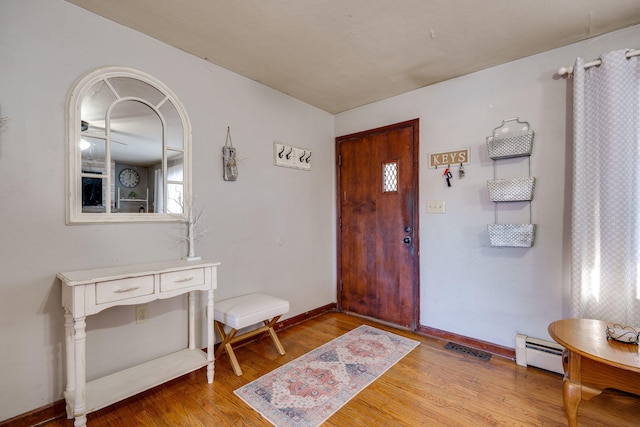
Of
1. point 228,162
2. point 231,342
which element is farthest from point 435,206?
point 231,342

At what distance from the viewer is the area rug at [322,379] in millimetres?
1762

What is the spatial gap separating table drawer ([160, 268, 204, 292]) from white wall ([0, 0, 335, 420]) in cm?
36

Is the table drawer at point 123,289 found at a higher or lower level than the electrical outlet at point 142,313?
higher

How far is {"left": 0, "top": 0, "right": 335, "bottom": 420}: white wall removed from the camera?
161 centimetres

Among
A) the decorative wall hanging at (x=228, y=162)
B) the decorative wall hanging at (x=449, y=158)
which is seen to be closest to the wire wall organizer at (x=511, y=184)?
the decorative wall hanging at (x=449, y=158)

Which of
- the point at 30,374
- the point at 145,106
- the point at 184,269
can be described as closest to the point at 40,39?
the point at 145,106

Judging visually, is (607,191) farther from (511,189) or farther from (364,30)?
(364,30)

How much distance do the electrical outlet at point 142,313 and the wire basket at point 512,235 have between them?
2.68m

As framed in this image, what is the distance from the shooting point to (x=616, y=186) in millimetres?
1922

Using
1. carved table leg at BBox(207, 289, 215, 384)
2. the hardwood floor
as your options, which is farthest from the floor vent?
carved table leg at BBox(207, 289, 215, 384)

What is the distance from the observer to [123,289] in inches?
65.1

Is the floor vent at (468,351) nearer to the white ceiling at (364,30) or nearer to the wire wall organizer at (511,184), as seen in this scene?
the wire wall organizer at (511,184)

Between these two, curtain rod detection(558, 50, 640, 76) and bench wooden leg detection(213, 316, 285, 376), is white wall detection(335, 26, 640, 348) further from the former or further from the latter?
bench wooden leg detection(213, 316, 285, 376)

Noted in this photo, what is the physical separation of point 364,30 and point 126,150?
1.81 metres
